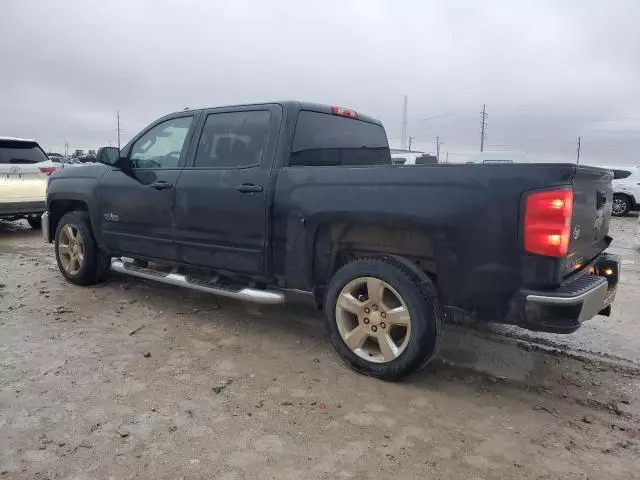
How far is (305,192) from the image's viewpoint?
3.66 m

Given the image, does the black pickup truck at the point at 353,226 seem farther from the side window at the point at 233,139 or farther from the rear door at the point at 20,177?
the rear door at the point at 20,177

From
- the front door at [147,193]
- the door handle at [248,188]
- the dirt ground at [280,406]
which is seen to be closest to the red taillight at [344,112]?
the door handle at [248,188]

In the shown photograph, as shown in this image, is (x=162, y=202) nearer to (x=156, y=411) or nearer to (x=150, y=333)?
(x=150, y=333)

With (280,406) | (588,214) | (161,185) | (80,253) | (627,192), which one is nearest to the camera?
(280,406)

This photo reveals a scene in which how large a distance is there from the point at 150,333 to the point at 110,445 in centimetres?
174

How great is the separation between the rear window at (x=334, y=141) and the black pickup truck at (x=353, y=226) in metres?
0.02

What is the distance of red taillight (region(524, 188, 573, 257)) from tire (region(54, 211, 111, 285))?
4484 millimetres

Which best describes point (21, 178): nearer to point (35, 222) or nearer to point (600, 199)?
point (35, 222)

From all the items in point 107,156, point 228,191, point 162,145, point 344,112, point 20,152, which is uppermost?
point 344,112

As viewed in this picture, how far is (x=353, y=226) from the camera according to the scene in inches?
139

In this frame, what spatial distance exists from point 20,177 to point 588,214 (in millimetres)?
9127

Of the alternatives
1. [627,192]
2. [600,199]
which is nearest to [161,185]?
[600,199]

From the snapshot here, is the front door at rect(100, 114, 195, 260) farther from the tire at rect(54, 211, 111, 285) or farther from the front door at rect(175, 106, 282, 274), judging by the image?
the tire at rect(54, 211, 111, 285)

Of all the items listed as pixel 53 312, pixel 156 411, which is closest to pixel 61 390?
pixel 156 411
